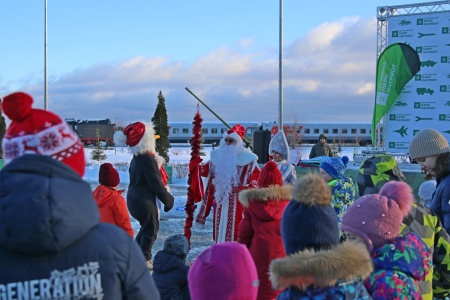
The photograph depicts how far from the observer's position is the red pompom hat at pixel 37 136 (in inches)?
70.8

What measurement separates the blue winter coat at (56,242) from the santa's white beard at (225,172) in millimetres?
4384

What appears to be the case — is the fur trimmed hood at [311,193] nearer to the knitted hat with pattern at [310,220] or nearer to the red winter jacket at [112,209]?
the knitted hat with pattern at [310,220]

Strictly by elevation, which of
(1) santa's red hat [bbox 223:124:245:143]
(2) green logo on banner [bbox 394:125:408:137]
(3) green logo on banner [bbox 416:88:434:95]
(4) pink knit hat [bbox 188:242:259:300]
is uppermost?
(3) green logo on banner [bbox 416:88:434:95]

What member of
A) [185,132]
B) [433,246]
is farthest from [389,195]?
[185,132]

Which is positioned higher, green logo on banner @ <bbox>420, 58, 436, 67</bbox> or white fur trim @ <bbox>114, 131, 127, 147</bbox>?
green logo on banner @ <bbox>420, 58, 436, 67</bbox>

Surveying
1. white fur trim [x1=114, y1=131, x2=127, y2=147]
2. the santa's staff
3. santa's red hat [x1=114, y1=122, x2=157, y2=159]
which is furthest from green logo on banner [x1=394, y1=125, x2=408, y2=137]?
white fur trim [x1=114, y1=131, x2=127, y2=147]

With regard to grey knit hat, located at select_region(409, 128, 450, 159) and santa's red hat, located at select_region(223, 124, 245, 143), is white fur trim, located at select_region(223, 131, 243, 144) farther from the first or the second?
grey knit hat, located at select_region(409, 128, 450, 159)

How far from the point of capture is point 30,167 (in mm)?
1606

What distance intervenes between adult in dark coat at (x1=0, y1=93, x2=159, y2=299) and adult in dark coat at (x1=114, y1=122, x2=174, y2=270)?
14.8 ft

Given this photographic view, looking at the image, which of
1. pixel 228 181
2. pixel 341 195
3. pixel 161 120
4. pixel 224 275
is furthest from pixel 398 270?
pixel 161 120

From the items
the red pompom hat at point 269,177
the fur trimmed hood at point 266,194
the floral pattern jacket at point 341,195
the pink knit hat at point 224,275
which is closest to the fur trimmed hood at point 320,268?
the pink knit hat at point 224,275

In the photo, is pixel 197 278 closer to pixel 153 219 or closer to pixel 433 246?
pixel 433 246

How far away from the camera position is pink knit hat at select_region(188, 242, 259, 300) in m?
2.37

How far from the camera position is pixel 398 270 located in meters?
2.43
